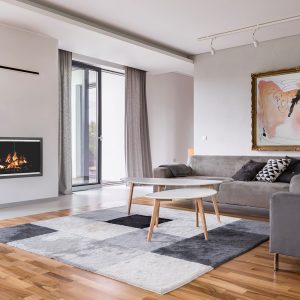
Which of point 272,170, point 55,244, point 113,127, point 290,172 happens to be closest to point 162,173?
point 272,170

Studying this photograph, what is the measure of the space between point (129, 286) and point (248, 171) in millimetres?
3195

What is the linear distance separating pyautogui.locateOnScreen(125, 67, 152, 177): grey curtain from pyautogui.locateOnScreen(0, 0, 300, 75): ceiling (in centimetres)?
127

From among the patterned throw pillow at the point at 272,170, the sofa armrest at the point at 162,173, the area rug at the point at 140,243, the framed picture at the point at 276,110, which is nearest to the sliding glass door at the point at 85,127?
the sofa armrest at the point at 162,173

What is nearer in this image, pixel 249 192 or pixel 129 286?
pixel 129 286

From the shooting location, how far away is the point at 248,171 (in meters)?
4.98

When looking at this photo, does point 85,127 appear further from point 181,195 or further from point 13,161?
point 181,195

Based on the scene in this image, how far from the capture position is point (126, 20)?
5.01 m

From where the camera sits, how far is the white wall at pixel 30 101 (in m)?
4.83

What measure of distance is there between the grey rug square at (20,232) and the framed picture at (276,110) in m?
3.67

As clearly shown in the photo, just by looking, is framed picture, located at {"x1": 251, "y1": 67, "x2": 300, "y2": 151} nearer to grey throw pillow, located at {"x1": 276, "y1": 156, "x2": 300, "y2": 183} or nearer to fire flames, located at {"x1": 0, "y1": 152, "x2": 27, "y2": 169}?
grey throw pillow, located at {"x1": 276, "y1": 156, "x2": 300, "y2": 183}

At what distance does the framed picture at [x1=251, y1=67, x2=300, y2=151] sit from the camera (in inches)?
214

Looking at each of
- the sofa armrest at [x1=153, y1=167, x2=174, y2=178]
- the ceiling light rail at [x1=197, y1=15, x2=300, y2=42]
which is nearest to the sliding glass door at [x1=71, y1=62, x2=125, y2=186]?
the sofa armrest at [x1=153, y1=167, x2=174, y2=178]

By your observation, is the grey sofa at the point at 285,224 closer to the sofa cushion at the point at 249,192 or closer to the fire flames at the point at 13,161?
the sofa cushion at the point at 249,192

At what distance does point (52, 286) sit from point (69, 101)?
456cm
